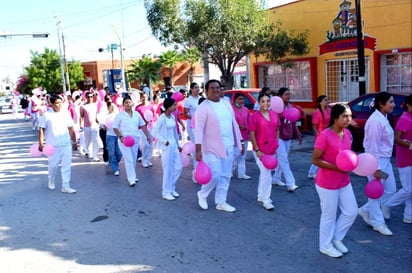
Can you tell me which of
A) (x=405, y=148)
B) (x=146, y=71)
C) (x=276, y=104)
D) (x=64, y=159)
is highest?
(x=146, y=71)

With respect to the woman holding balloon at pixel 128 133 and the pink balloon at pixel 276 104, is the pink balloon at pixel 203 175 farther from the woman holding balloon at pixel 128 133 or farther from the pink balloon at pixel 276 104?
the woman holding balloon at pixel 128 133

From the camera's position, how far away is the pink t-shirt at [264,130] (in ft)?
18.8

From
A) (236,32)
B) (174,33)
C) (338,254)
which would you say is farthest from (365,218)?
(174,33)

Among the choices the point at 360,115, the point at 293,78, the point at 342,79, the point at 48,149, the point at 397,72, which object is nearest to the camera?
Result: the point at 48,149

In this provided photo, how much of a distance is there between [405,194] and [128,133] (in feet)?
15.8

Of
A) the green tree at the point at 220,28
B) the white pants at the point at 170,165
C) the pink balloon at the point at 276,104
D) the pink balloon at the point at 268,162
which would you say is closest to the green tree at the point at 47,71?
the green tree at the point at 220,28

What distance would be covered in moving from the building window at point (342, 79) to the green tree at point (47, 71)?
3758 centimetres

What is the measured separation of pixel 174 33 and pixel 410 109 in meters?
11.9

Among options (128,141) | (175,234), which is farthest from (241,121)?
(175,234)

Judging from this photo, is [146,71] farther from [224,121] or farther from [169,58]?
[224,121]

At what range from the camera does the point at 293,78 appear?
60.4 feet

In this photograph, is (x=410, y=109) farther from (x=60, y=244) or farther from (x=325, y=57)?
(x=325, y=57)

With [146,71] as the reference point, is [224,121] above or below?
below

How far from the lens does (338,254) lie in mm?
4137
